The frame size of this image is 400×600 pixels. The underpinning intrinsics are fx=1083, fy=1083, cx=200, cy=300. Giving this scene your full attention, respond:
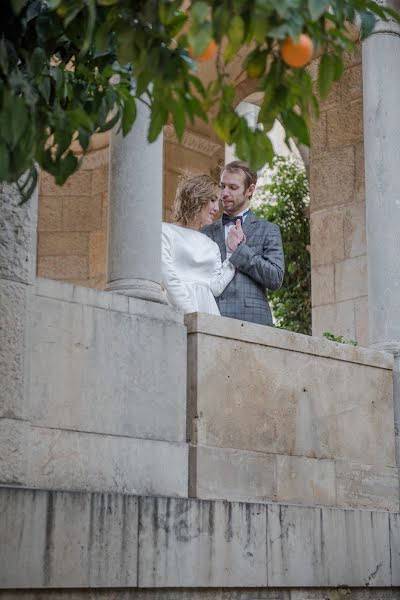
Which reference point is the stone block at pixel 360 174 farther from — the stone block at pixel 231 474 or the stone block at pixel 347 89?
the stone block at pixel 231 474

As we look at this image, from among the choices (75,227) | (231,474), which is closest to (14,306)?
(231,474)

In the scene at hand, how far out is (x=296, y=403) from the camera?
6.27m

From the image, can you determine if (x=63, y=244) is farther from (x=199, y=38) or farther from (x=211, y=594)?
(x=199, y=38)

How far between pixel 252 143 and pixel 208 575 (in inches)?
112

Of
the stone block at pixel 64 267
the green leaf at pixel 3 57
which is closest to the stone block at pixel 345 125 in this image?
the stone block at pixel 64 267

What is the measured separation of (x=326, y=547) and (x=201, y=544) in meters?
1.00

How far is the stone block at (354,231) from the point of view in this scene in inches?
351

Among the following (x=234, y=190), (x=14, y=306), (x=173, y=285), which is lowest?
(x=14, y=306)

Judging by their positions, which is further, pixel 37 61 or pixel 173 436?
pixel 173 436

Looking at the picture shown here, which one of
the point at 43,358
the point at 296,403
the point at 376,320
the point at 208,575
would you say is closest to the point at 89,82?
the point at 43,358

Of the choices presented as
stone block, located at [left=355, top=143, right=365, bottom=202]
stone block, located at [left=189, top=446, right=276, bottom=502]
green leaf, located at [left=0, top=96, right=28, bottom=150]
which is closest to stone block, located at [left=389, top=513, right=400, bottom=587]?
stone block, located at [left=189, top=446, right=276, bottom=502]

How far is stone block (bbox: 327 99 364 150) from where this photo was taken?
9.20 m

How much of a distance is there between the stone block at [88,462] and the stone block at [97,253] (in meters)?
4.94

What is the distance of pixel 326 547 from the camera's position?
598 centimetres
